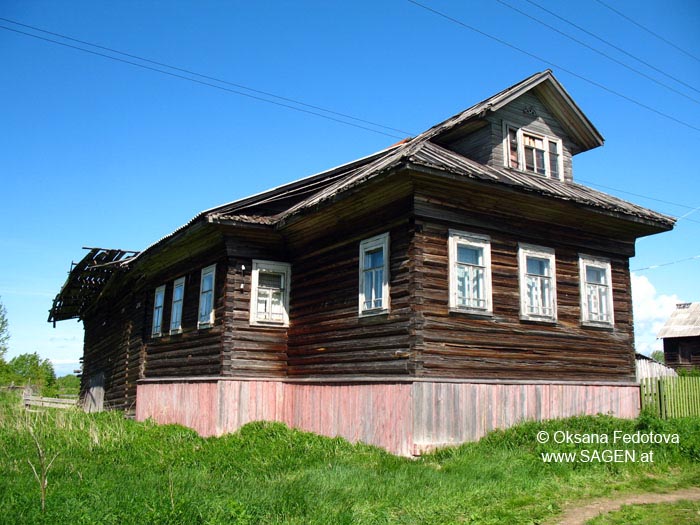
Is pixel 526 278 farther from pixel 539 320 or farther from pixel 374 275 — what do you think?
pixel 374 275

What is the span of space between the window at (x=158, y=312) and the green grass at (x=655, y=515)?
1494cm

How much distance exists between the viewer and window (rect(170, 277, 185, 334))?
1811cm

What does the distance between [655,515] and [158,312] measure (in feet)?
52.3

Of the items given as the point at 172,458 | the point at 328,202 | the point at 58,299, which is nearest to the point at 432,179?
the point at 328,202

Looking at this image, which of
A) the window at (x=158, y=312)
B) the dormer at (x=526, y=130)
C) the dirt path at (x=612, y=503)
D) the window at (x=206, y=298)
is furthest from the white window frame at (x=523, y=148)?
the window at (x=158, y=312)

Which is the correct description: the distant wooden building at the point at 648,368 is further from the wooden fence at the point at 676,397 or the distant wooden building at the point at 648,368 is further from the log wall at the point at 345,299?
the log wall at the point at 345,299

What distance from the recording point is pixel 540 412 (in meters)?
12.7

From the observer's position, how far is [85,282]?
1029 inches

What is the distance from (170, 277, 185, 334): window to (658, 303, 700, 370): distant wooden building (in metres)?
35.9

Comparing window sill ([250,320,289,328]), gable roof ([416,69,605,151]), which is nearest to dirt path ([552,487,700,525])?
gable roof ([416,69,605,151])

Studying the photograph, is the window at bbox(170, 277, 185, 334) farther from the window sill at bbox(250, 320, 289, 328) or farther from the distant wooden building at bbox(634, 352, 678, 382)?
the distant wooden building at bbox(634, 352, 678, 382)

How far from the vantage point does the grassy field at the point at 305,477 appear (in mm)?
6906

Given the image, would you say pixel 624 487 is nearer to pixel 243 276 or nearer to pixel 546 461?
pixel 546 461

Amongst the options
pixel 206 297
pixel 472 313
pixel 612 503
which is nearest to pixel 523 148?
pixel 472 313
